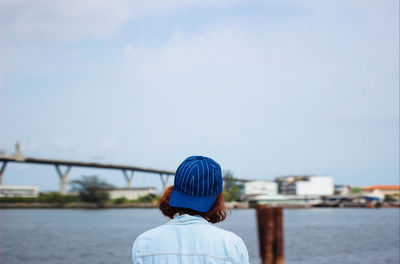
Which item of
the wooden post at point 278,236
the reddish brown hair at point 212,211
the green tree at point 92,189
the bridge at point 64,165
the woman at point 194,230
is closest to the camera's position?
the woman at point 194,230

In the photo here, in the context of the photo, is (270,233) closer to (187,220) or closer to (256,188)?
(187,220)

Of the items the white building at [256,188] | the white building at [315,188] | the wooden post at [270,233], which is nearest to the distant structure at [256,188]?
the white building at [256,188]

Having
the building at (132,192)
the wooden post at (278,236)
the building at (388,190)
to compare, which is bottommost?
the building at (388,190)

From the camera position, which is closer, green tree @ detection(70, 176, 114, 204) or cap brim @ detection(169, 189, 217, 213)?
cap brim @ detection(169, 189, 217, 213)

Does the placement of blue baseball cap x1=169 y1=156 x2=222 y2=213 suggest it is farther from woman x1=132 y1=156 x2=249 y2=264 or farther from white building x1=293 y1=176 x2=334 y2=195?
white building x1=293 y1=176 x2=334 y2=195

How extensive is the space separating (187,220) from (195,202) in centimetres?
6

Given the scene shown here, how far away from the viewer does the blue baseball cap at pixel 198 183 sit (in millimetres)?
1641

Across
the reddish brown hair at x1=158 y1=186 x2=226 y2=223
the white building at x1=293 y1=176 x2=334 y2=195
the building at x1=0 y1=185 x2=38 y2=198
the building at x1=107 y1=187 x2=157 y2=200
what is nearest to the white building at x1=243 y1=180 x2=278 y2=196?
the white building at x1=293 y1=176 x2=334 y2=195

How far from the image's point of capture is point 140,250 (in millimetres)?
1608

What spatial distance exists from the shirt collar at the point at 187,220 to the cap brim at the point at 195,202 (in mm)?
26

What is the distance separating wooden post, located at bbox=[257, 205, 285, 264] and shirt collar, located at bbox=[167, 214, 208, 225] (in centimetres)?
979

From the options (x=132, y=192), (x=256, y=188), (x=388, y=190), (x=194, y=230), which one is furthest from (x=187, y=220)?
(x=388, y=190)

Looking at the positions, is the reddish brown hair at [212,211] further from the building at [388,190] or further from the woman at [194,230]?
the building at [388,190]

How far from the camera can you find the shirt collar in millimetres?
1644
